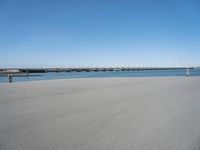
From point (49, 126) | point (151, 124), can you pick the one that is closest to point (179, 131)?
point (151, 124)

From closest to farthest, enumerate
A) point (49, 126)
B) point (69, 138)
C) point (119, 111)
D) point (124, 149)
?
point (124, 149) → point (69, 138) → point (49, 126) → point (119, 111)

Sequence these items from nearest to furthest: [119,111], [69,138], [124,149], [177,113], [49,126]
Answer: [124,149]
[69,138]
[49,126]
[177,113]
[119,111]

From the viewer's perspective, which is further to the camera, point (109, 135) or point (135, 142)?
point (109, 135)

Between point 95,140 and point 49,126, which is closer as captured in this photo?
point 95,140

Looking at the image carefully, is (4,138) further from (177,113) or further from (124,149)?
(177,113)

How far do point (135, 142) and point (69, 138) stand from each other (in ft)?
3.84

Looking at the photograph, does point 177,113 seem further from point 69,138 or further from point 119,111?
point 69,138

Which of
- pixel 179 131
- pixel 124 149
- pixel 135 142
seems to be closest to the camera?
pixel 124 149

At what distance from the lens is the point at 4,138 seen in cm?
378

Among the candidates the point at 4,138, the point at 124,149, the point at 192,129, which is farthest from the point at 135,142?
the point at 4,138

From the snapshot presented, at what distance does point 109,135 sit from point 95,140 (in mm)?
345

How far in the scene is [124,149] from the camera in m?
3.24

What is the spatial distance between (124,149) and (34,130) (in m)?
1.97

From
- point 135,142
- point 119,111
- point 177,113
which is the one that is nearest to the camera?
point 135,142
